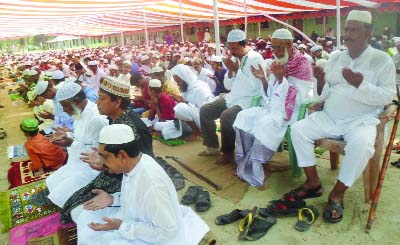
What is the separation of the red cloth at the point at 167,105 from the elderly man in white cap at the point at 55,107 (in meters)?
1.42

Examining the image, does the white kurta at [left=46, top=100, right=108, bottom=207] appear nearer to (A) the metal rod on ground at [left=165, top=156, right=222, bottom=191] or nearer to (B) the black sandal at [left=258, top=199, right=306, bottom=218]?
(A) the metal rod on ground at [left=165, top=156, right=222, bottom=191]

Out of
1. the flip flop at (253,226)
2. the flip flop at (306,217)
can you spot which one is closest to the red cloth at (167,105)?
the flip flop at (253,226)

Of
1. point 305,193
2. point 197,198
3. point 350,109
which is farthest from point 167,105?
point 350,109

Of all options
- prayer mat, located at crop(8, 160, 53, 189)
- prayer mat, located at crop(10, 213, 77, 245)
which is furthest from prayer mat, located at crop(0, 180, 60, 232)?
prayer mat, located at crop(8, 160, 53, 189)

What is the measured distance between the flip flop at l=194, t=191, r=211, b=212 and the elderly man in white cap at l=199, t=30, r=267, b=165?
0.95 metres

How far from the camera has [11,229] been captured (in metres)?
3.44

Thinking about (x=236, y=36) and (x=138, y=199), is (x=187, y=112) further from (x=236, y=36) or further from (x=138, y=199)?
(x=138, y=199)

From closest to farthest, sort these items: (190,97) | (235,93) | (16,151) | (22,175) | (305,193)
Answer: (305,193) < (235,93) < (22,175) < (190,97) < (16,151)

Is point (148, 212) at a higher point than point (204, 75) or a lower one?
lower

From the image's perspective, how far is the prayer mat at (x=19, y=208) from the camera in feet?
11.7

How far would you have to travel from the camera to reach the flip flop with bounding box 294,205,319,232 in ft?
9.86

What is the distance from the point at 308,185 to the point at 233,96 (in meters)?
1.56

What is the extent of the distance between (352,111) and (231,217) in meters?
1.50

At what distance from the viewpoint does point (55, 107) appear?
5574 millimetres
